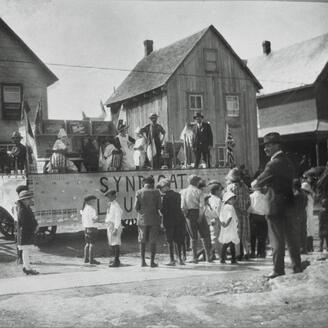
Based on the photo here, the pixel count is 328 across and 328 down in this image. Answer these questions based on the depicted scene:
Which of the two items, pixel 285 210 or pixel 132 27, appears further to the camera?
pixel 132 27

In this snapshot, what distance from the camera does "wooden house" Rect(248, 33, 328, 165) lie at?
17.2 metres

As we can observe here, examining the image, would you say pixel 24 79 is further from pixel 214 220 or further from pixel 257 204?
pixel 257 204

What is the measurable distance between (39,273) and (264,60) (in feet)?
66.9

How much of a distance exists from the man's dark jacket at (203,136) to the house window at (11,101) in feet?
20.6

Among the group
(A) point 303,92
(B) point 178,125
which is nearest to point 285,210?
(B) point 178,125

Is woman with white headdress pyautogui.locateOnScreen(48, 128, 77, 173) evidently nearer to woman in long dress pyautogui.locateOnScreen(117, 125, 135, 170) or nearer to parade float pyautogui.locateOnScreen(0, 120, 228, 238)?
parade float pyautogui.locateOnScreen(0, 120, 228, 238)

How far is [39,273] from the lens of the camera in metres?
7.71

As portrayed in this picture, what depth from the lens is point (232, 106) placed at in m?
21.5

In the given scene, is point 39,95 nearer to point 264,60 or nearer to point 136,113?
point 136,113

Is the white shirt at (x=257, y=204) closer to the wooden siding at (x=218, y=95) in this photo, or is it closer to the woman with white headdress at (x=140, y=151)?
the woman with white headdress at (x=140, y=151)

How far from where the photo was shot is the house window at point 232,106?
21406 mm

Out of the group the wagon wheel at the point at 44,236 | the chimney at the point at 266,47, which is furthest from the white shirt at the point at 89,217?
the chimney at the point at 266,47

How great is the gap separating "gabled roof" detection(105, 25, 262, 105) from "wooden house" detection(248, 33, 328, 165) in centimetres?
153

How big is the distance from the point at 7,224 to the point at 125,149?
321 centimetres
